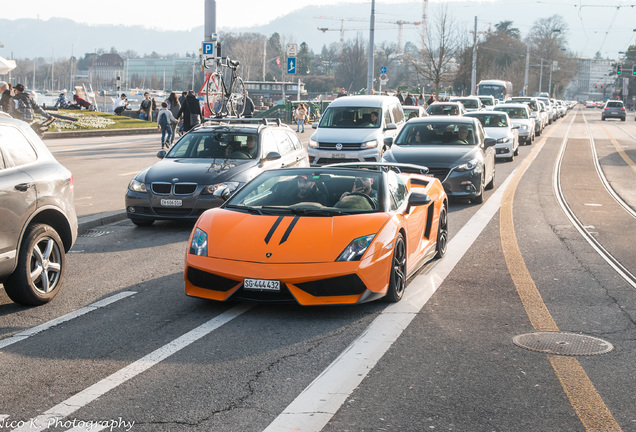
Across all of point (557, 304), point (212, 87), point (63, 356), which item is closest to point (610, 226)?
point (557, 304)

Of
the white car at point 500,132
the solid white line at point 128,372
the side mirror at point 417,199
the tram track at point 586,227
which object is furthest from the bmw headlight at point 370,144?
the solid white line at point 128,372

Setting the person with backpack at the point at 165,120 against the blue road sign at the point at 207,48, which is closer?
the person with backpack at the point at 165,120

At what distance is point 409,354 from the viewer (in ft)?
18.3

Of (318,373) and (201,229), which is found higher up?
(201,229)

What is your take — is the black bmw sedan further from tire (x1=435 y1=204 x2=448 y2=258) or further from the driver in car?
the driver in car

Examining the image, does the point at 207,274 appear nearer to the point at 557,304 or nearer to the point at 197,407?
the point at 197,407

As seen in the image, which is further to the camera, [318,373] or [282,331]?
[282,331]

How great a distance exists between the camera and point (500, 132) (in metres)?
25.7

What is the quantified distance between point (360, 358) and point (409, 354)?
1.20ft

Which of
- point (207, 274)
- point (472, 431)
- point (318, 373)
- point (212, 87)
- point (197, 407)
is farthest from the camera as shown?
point (212, 87)

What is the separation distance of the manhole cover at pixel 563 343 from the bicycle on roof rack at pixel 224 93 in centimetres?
2022

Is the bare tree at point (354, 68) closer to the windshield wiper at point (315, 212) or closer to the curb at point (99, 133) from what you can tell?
the curb at point (99, 133)

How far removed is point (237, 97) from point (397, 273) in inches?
836

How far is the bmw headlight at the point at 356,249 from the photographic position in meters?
6.59
